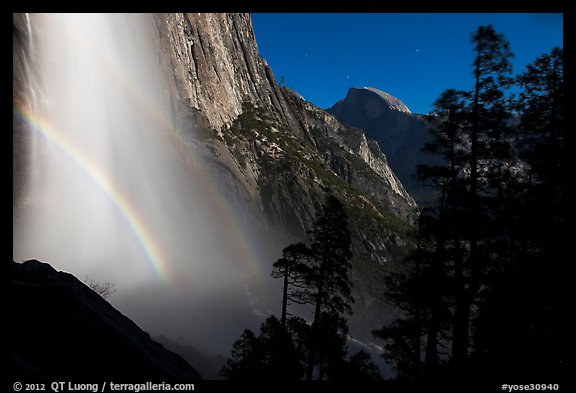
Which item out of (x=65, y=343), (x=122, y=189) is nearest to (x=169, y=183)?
(x=122, y=189)

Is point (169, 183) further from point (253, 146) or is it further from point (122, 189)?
point (253, 146)

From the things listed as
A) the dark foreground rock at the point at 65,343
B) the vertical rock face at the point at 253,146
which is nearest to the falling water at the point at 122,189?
the vertical rock face at the point at 253,146

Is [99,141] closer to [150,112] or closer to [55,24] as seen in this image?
[150,112]

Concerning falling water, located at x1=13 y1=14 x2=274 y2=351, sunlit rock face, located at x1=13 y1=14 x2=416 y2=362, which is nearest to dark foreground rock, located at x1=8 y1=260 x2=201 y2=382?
sunlit rock face, located at x1=13 y1=14 x2=416 y2=362

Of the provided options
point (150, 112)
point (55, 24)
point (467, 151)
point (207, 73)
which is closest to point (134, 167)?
point (150, 112)

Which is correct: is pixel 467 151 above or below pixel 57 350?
above

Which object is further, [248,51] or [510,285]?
[248,51]

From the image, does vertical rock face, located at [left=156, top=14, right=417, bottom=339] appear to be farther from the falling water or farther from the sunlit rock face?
the falling water

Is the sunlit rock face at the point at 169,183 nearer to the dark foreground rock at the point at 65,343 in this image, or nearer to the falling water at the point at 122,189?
the falling water at the point at 122,189
